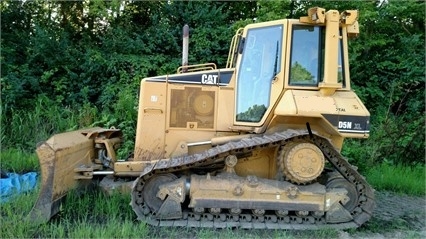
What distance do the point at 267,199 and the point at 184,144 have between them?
1245 mm

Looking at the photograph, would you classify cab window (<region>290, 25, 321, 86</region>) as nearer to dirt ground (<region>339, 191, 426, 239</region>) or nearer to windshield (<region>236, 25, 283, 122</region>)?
windshield (<region>236, 25, 283, 122</region>)

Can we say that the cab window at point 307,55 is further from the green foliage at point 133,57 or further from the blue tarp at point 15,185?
the green foliage at point 133,57

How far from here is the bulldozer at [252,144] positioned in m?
4.78

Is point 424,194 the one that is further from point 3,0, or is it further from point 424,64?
point 3,0

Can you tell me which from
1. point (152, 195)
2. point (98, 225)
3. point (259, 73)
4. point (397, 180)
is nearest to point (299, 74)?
point (259, 73)

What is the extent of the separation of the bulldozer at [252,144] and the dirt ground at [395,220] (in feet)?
0.74

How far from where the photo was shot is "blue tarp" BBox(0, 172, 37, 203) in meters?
5.46

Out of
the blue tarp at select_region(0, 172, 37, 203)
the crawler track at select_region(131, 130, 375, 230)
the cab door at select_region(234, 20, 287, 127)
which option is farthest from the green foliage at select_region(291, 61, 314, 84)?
the blue tarp at select_region(0, 172, 37, 203)

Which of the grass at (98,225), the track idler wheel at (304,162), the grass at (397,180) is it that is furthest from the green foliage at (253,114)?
the grass at (397,180)

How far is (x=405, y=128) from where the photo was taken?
31.4 feet

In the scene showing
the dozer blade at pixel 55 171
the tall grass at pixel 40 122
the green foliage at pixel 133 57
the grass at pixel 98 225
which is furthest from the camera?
the green foliage at pixel 133 57

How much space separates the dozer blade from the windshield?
195 cm

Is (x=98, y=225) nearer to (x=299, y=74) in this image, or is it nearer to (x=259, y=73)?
(x=259, y=73)

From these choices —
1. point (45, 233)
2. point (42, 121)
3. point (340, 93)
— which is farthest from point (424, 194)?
point (42, 121)
